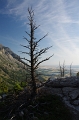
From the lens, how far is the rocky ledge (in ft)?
58.3

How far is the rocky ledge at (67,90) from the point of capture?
17781 millimetres

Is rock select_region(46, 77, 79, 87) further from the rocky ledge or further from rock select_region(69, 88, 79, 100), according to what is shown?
rock select_region(69, 88, 79, 100)

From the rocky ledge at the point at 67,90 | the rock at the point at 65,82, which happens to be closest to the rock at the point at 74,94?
the rocky ledge at the point at 67,90

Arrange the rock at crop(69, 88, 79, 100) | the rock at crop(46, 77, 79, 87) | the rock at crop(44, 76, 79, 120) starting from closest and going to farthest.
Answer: the rock at crop(44, 76, 79, 120) < the rock at crop(69, 88, 79, 100) < the rock at crop(46, 77, 79, 87)

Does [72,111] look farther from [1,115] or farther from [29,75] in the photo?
[1,115]

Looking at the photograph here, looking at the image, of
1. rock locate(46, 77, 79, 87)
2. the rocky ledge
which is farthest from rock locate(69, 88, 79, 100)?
rock locate(46, 77, 79, 87)

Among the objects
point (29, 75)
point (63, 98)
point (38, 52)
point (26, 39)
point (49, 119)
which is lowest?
point (49, 119)

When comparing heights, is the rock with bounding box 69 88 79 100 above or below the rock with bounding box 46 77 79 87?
below

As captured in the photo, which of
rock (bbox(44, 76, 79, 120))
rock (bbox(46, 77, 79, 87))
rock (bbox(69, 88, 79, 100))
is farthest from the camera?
rock (bbox(46, 77, 79, 87))

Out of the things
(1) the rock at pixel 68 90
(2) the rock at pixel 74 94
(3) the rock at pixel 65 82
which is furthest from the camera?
→ (3) the rock at pixel 65 82

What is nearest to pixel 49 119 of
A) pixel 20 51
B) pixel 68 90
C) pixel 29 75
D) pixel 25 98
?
pixel 25 98

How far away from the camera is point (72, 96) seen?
1914 cm

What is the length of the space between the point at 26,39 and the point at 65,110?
9.20 metres

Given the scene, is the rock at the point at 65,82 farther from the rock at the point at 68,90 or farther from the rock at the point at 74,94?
the rock at the point at 74,94
